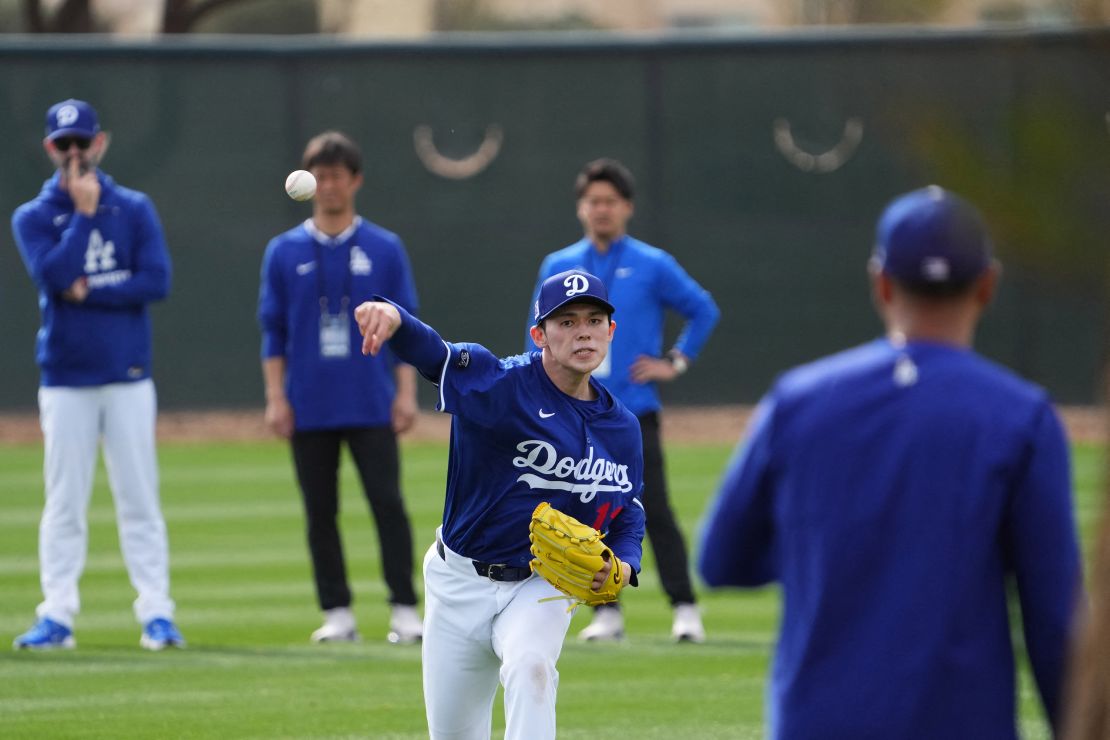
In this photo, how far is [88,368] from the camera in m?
8.27

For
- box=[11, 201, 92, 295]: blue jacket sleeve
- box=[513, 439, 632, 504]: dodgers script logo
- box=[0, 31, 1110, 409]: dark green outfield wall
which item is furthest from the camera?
box=[0, 31, 1110, 409]: dark green outfield wall

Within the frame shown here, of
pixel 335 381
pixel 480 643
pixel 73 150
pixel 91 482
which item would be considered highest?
pixel 73 150

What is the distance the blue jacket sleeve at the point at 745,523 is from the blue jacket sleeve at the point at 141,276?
562 centimetres

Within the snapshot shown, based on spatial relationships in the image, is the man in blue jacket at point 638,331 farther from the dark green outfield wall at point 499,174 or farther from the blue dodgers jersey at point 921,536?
the dark green outfield wall at point 499,174

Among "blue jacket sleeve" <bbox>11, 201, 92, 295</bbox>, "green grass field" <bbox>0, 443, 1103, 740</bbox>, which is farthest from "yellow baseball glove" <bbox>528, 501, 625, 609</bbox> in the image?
"blue jacket sleeve" <bbox>11, 201, 92, 295</bbox>

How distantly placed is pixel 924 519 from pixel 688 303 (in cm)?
592

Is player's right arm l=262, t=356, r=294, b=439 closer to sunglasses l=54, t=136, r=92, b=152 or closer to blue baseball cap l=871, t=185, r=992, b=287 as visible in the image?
sunglasses l=54, t=136, r=92, b=152

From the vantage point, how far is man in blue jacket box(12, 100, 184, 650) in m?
8.25

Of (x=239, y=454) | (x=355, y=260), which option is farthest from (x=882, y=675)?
(x=239, y=454)

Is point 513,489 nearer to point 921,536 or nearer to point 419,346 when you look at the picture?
point 419,346

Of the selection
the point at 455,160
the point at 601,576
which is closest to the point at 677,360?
the point at 601,576

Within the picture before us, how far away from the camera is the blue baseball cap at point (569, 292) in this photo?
5.40 meters

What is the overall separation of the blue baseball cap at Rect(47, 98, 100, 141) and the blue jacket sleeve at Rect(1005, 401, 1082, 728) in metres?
6.29

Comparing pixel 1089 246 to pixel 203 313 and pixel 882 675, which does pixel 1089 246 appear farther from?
pixel 203 313
